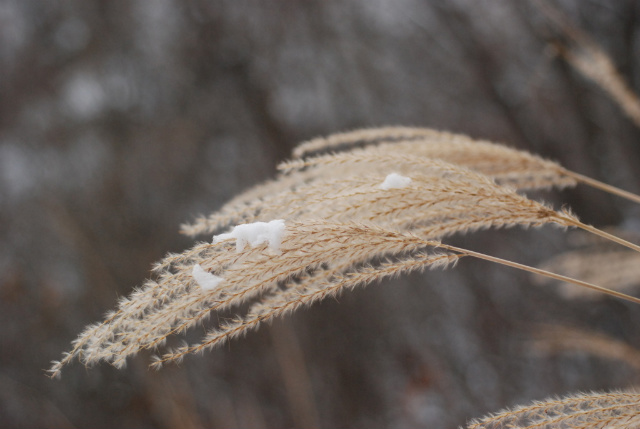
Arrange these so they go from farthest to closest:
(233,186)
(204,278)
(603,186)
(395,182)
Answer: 1. (233,186)
2. (603,186)
3. (395,182)
4. (204,278)

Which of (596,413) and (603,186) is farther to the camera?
(603,186)

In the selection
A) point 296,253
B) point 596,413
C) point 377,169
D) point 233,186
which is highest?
point 233,186

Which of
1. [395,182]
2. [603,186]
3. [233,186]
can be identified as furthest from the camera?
[233,186]

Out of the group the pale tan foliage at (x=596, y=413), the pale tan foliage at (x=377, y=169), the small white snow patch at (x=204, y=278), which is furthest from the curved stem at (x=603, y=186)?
the small white snow patch at (x=204, y=278)

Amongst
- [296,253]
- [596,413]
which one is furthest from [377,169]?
[596,413]

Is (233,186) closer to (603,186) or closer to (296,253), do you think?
(603,186)

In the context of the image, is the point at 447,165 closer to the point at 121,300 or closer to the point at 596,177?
the point at 121,300
